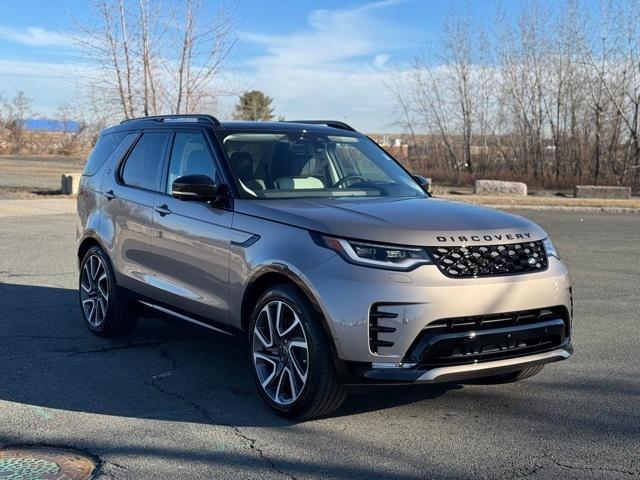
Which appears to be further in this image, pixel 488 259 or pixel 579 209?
pixel 579 209

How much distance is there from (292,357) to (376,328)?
698mm

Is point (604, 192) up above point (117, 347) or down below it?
above

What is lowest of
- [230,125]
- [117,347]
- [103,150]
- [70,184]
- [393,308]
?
[117,347]

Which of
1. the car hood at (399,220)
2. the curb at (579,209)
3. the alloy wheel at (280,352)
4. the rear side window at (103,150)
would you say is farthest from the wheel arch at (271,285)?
the curb at (579,209)

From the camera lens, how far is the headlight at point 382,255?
4.24 m

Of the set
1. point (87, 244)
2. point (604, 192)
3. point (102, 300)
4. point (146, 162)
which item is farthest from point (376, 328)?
point (604, 192)

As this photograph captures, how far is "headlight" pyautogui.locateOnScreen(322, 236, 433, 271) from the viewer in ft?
13.9

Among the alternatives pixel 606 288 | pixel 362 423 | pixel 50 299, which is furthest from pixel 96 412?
pixel 606 288

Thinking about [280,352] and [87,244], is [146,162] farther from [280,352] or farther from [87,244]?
[280,352]

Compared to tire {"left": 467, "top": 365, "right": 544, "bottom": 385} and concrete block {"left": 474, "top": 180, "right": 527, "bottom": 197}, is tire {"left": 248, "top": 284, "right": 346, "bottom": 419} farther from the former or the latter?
concrete block {"left": 474, "top": 180, "right": 527, "bottom": 197}

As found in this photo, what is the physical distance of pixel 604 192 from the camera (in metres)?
24.5

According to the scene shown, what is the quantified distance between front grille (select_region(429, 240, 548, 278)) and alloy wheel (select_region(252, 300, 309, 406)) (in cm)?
95

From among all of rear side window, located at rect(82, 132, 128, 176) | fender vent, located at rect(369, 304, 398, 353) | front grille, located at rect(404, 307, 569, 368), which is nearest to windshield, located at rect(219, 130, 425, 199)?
fender vent, located at rect(369, 304, 398, 353)

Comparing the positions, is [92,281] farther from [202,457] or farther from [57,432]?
[202,457]
